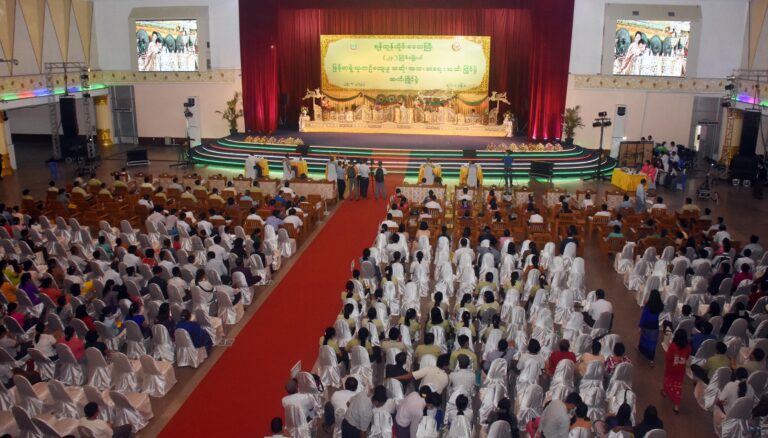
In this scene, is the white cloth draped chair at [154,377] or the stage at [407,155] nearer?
the white cloth draped chair at [154,377]

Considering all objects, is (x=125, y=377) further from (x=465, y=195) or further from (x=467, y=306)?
(x=465, y=195)

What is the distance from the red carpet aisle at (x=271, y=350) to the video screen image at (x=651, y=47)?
15542 mm

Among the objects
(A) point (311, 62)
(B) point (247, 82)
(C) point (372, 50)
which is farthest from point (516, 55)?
(B) point (247, 82)

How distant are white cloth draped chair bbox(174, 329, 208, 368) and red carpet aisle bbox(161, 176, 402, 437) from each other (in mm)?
312

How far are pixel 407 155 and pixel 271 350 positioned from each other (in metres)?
14.6

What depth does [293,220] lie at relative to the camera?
14.8 meters

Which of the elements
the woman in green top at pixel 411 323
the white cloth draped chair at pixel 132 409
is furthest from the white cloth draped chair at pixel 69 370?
the woman in green top at pixel 411 323

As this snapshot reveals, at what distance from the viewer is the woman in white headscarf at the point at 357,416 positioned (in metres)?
7.08

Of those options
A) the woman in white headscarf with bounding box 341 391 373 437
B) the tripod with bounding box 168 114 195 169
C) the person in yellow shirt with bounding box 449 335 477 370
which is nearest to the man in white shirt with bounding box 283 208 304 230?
the person in yellow shirt with bounding box 449 335 477 370

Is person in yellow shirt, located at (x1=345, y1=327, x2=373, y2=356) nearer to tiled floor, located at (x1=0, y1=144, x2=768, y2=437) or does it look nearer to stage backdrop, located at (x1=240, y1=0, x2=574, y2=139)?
tiled floor, located at (x1=0, y1=144, x2=768, y2=437)

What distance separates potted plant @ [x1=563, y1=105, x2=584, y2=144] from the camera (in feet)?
83.9

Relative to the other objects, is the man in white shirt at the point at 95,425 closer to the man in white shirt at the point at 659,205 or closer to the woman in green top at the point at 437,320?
the woman in green top at the point at 437,320

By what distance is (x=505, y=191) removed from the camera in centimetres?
1792

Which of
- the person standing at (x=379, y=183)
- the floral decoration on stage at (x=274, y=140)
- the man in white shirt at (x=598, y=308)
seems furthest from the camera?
the floral decoration on stage at (x=274, y=140)
